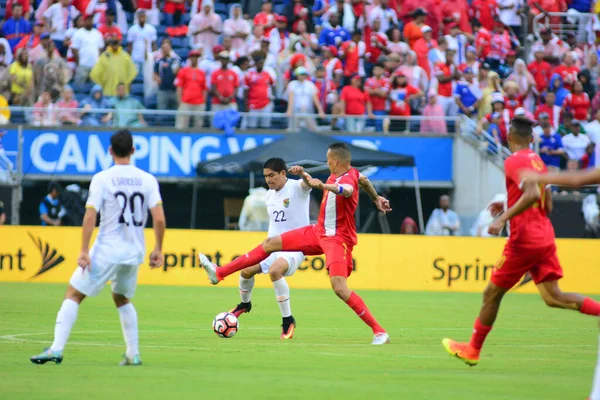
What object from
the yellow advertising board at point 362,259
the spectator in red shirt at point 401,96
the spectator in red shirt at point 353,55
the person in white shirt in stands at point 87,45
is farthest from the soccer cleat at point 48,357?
the spectator in red shirt at point 353,55

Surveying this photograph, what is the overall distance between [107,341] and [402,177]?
660 inches

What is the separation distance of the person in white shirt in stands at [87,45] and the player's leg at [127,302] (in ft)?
61.8

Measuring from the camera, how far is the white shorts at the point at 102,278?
10.0 m

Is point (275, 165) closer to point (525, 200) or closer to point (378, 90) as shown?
point (525, 200)

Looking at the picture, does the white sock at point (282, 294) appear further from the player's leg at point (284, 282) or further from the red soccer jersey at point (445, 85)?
the red soccer jersey at point (445, 85)

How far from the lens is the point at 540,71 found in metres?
31.3

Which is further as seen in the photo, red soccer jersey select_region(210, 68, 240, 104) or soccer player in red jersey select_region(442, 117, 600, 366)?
red soccer jersey select_region(210, 68, 240, 104)

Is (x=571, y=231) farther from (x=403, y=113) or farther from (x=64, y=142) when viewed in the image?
(x=64, y=142)

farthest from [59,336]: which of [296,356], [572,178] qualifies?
[572,178]

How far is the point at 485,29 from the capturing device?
3209cm

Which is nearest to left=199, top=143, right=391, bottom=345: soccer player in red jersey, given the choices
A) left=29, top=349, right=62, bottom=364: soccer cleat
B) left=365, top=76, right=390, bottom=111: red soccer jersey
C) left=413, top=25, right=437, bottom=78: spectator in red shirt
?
left=29, top=349, right=62, bottom=364: soccer cleat

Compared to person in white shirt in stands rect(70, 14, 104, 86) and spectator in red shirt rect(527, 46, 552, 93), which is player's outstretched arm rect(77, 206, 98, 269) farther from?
spectator in red shirt rect(527, 46, 552, 93)

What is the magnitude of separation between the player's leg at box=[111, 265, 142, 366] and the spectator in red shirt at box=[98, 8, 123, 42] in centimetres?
1909

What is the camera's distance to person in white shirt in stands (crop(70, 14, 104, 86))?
92.4 feet
